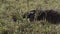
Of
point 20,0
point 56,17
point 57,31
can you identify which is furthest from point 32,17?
point 20,0

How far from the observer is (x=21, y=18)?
8609 millimetres

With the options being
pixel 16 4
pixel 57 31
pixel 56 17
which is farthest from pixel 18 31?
pixel 16 4

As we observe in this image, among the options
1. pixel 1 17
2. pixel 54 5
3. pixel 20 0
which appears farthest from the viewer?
pixel 20 0

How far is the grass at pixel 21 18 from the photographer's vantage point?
7.59m

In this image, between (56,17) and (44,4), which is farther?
(44,4)

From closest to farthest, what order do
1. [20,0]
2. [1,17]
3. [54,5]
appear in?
1. [1,17]
2. [54,5]
3. [20,0]

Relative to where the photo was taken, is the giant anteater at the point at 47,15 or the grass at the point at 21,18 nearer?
the grass at the point at 21,18

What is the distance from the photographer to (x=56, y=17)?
858 cm

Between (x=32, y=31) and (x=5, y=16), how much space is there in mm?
1653

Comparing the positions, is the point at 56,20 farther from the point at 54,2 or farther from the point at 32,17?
the point at 54,2

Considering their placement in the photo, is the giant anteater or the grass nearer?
the grass

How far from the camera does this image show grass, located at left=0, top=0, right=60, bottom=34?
7.59 meters

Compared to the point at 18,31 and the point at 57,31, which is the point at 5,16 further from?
the point at 57,31

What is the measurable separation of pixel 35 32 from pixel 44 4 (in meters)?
2.79
